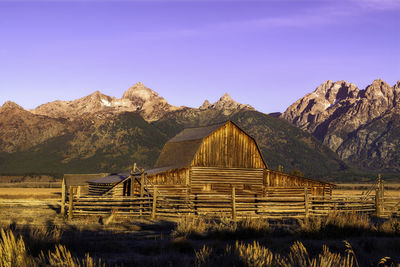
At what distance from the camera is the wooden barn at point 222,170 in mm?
33375

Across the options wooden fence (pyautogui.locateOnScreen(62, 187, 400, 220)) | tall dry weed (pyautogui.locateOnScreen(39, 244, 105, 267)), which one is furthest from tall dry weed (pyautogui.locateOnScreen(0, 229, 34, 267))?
wooden fence (pyautogui.locateOnScreen(62, 187, 400, 220))

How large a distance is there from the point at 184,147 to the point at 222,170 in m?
4.19

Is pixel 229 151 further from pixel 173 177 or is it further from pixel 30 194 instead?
pixel 30 194

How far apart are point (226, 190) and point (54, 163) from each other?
145m

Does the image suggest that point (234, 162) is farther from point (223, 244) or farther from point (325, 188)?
point (223, 244)

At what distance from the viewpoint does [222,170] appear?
113ft

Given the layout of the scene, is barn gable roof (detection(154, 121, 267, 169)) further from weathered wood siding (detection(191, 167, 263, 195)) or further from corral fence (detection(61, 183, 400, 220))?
corral fence (detection(61, 183, 400, 220))

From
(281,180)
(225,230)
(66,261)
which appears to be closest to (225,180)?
(281,180)

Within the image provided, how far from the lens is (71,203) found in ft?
75.7

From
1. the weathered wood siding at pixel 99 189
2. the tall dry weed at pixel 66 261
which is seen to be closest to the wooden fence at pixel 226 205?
the weathered wood siding at pixel 99 189

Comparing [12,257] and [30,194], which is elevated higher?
[12,257]

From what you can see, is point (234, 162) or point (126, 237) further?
point (234, 162)

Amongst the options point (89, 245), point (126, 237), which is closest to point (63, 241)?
point (89, 245)

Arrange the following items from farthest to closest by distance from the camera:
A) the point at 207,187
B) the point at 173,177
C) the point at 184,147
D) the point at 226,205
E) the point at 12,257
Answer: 1. the point at 184,147
2. the point at 207,187
3. the point at 173,177
4. the point at 226,205
5. the point at 12,257
